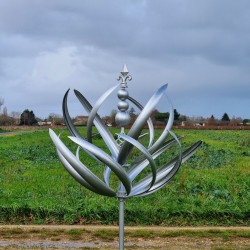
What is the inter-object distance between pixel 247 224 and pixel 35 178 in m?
8.30

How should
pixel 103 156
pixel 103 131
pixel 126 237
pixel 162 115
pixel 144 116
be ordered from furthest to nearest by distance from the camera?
pixel 162 115 → pixel 126 237 → pixel 103 131 → pixel 144 116 → pixel 103 156

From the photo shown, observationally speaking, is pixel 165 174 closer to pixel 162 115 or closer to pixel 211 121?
pixel 162 115

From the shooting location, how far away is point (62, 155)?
4.89 metres

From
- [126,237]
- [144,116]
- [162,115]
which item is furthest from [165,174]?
[162,115]

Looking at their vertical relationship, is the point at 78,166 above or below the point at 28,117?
below

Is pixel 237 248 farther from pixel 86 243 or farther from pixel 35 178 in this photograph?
pixel 35 178

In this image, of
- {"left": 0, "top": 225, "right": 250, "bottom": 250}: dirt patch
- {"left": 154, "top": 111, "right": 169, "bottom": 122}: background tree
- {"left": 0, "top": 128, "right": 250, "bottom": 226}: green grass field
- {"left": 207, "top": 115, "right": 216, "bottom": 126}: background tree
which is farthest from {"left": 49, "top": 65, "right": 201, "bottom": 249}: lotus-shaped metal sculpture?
{"left": 207, "top": 115, "right": 216, "bottom": 126}: background tree

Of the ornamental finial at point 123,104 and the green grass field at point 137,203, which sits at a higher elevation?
the ornamental finial at point 123,104

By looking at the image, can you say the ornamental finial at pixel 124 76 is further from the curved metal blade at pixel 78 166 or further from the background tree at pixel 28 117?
the background tree at pixel 28 117

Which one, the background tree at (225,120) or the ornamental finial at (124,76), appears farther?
the background tree at (225,120)

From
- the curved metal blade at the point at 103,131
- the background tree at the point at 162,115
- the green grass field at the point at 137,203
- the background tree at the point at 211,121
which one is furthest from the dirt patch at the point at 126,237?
the background tree at the point at 211,121

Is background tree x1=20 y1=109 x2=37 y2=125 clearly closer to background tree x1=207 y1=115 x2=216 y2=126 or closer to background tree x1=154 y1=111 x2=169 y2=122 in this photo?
background tree x1=207 y1=115 x2=216 y2=126

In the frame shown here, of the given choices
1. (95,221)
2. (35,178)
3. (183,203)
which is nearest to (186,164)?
(35,178)

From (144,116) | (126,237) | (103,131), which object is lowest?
(126,237)
